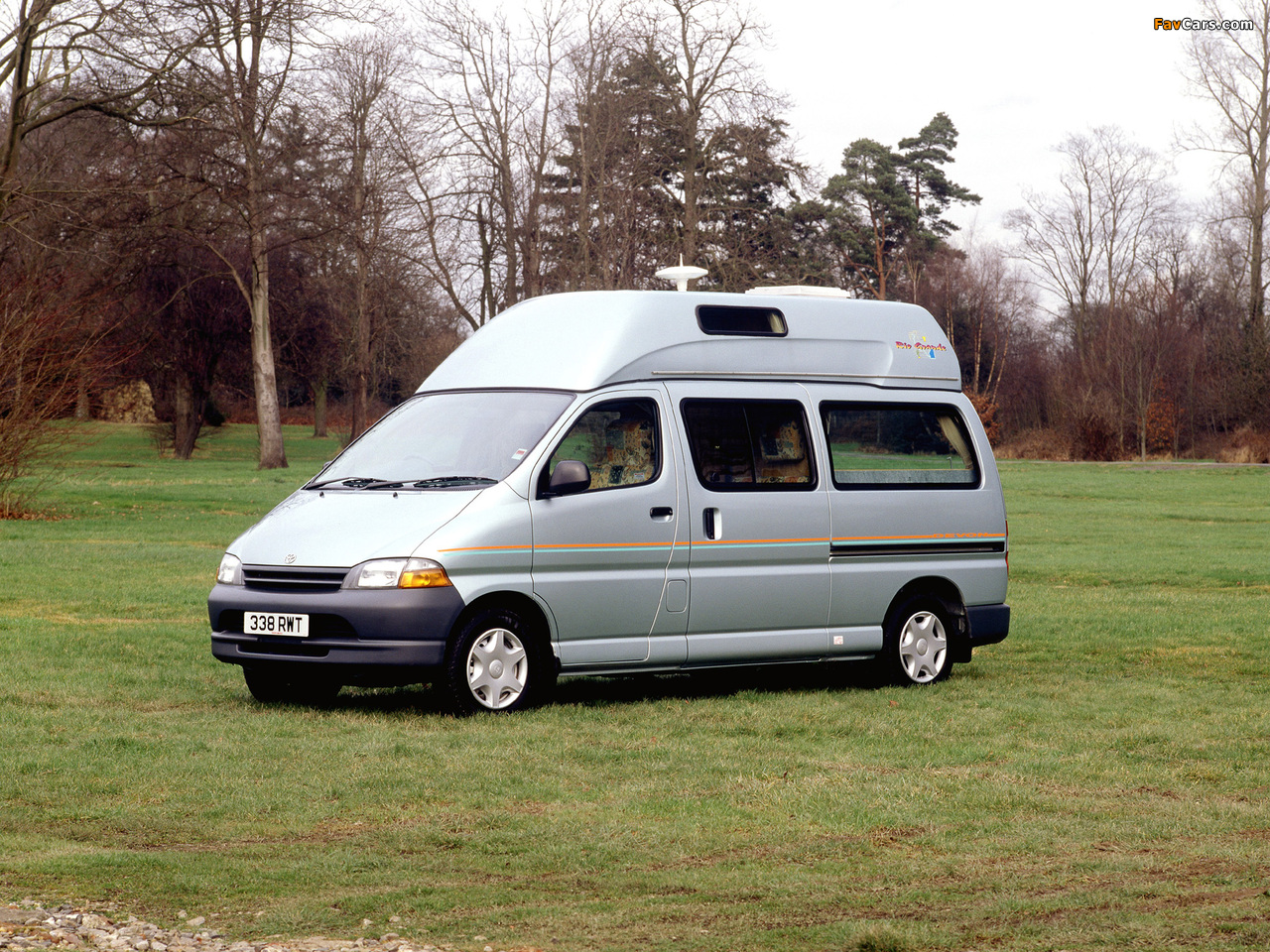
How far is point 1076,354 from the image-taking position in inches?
2736

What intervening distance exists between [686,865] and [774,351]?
5.55m

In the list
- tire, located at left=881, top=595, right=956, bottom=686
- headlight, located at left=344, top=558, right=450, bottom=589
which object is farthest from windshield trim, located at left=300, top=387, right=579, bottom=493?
tire, located at left=881, top=595, right=956, bottom=686

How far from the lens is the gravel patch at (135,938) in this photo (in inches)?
179

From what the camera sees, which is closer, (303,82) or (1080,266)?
(303,82)

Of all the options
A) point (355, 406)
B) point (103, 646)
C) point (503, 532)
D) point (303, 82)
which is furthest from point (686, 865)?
Answer: point (355, 406)

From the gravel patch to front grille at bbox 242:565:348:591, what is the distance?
395 centimetres

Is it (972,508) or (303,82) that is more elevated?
(303,82)

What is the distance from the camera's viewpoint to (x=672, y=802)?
22.4 feet

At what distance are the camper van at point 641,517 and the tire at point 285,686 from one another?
0.08ft

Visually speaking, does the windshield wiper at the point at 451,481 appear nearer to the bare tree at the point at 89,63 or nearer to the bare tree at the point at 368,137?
the bare tree at the point at 89,63

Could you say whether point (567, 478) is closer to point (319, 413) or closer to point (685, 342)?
point (685, 342)

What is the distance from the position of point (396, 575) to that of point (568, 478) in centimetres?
121

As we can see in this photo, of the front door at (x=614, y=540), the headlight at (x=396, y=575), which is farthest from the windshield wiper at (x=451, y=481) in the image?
the headlight at (x=396, y=575)

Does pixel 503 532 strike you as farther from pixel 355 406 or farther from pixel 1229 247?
pixel 1229 247
